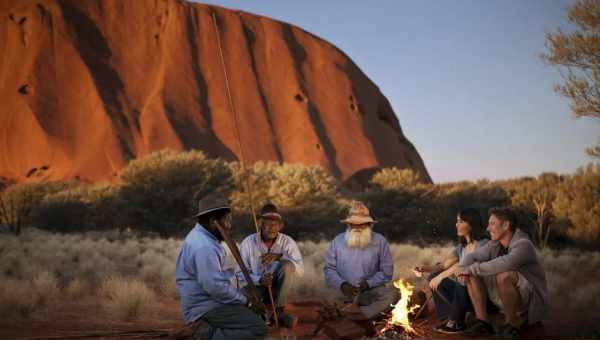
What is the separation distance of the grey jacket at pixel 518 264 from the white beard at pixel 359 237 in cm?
125

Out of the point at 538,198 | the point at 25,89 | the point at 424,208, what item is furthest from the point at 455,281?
the point at 25,89

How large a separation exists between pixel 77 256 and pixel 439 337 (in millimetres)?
11063

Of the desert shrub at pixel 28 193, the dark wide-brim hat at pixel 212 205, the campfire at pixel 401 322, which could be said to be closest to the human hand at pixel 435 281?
the campfire at pixel 401 322

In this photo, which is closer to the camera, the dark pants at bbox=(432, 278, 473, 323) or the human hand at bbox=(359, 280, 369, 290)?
the dark pants at bbox=(432, 278, 473, 323)

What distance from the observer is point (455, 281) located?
21.8ft

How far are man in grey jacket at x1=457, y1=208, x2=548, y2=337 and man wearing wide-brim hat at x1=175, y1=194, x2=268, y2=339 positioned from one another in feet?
8.21

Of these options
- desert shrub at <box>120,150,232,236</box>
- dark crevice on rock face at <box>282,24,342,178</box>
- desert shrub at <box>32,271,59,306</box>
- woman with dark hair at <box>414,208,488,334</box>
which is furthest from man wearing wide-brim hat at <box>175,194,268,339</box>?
dark crevice on rock face at <box>282,24,342,178</box>

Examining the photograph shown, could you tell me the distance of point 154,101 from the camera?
41031 millimetres

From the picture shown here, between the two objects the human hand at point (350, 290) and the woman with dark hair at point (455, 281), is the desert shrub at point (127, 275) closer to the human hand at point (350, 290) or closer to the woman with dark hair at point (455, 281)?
the woman with dark hair at point (455, 281)

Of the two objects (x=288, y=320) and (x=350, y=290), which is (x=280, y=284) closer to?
(x=288, y=320)

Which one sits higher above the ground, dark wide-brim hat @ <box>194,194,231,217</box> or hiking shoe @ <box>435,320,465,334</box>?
dark wide-brim hat @ <box>194,194,231,217</box>

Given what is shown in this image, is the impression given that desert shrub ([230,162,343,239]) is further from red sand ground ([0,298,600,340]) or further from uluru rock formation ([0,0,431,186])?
red sand ground ([0,298,600,340])

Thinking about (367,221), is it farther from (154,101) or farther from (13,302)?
(154,101)

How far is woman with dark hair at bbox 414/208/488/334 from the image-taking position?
20.5 feet
